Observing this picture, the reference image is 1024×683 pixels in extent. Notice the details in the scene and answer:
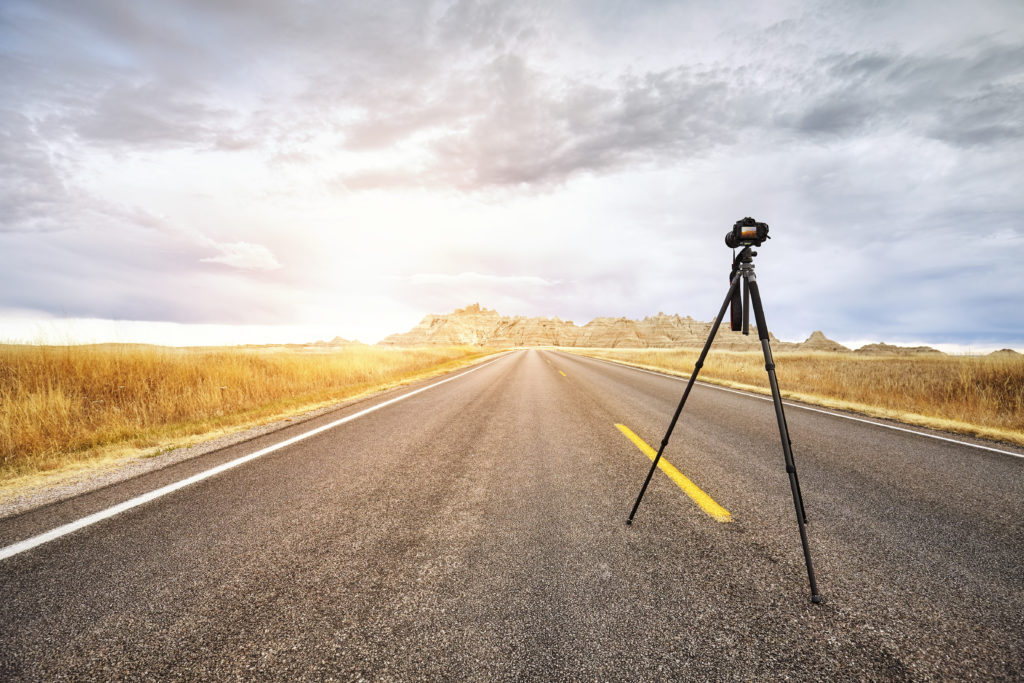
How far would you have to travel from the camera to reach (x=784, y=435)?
2.57 metres

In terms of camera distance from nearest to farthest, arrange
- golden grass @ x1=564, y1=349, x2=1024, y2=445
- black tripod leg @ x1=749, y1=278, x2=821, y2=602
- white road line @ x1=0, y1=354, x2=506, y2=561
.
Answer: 1. black tripod leg @ x1=749, y1=278, x2=821, y2=602
2. white road line @ x1=0, y1=354, x2=506, y2=561
3. golden grass @ x1=564, y1=349, x2=1024, y2=445

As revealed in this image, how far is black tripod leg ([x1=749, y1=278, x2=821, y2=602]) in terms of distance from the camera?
233 cm

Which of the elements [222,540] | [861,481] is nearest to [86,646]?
[222,540]

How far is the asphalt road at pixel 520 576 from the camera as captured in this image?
1877 mm

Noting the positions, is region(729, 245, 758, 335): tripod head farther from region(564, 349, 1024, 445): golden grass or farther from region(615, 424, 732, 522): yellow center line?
region(564, 349, 1024, 445): golden grass

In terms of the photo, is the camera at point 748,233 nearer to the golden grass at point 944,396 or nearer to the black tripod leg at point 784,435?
the black tripod leg at point 784,435

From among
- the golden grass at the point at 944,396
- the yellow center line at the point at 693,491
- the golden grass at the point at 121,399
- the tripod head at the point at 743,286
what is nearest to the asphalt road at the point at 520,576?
the yellow center line at the point at 693,491

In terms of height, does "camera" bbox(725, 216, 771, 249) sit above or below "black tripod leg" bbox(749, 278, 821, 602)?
above

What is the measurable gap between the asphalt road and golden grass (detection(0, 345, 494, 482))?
2439 millimetres

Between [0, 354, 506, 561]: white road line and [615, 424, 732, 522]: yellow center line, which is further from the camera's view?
[615, 424, 732, 522]: yellow center line

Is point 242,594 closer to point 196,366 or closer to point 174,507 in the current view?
point 174,507

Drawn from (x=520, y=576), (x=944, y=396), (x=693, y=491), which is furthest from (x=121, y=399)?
(x=944, y=396)

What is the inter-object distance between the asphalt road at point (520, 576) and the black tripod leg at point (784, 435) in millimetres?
186

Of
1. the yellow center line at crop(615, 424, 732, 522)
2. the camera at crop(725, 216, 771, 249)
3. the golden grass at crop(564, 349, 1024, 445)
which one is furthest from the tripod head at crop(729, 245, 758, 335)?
the golden grass at crop(564, 349, 1024, 445)
